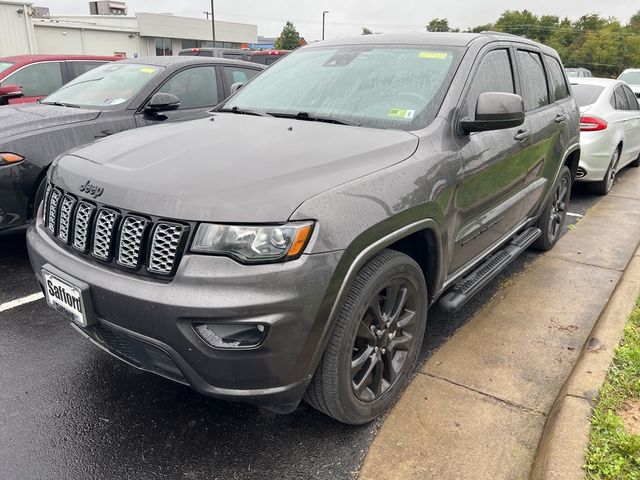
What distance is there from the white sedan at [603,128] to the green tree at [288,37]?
53.5m

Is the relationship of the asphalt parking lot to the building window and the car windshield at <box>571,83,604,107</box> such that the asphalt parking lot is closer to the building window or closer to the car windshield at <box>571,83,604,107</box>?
the car windshield at <box>571,83,604,107</box>

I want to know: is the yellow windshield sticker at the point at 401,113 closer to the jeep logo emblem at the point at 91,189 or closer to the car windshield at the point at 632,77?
the jeep logo emblem at the point at 91,189

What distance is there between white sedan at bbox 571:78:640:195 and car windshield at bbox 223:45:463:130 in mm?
4456

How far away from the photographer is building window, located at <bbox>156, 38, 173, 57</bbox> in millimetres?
43237

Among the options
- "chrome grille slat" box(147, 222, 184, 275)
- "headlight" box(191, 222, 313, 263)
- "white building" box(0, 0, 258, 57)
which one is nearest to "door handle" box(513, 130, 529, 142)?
"headlight" box(191, 222, 313, 263)

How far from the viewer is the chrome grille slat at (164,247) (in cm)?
199

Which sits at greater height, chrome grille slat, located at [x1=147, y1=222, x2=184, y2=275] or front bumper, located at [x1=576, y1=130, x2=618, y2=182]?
chrome grille slat, located at [x1=147, y1=222, x2=184, y2=275]

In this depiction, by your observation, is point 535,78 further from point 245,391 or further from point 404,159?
point 245,391

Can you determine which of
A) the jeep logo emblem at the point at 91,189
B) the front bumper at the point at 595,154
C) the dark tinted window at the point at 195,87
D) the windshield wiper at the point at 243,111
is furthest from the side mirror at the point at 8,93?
the front bumper at the point at 595,154

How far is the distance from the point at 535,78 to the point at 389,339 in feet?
9.24

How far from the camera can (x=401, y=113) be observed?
113 inches

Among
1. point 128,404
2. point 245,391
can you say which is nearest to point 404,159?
point 245,391

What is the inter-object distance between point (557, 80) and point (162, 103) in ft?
11.6

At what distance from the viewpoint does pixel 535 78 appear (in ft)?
13.9
